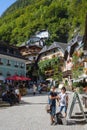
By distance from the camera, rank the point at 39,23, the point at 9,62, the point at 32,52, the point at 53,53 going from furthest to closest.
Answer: the point at 39,23, the point at 32,52, the point at 53,53, the point at 9,62

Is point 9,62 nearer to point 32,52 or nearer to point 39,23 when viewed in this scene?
point 32,52

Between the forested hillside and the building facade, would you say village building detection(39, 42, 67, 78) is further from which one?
the forested hillside

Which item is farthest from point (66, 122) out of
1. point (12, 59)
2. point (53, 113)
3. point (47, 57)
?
point (47, 57)

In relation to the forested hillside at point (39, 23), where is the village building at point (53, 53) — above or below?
below

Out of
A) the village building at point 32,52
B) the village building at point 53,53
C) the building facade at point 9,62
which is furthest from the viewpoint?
the village building at point 32,52

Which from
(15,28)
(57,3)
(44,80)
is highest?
(57,3)

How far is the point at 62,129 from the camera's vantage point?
13.1 meters

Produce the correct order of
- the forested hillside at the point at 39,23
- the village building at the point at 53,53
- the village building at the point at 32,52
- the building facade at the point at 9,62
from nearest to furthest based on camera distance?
the building facade at the point at 9,62 → the village building at the point at 53,53 → the village building at the point at 32,52 → the forested hillside at the point at 39,23

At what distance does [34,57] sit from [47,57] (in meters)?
10.4

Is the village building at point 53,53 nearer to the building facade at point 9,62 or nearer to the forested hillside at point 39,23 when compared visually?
the building facade at point 9,62

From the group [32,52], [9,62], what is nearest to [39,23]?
[32,52]

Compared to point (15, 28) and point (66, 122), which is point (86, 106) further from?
point (15, 28)

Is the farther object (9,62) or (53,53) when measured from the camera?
(53,53)

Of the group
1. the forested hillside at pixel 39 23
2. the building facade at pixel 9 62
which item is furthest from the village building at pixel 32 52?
the building facade at pixel 9 62
